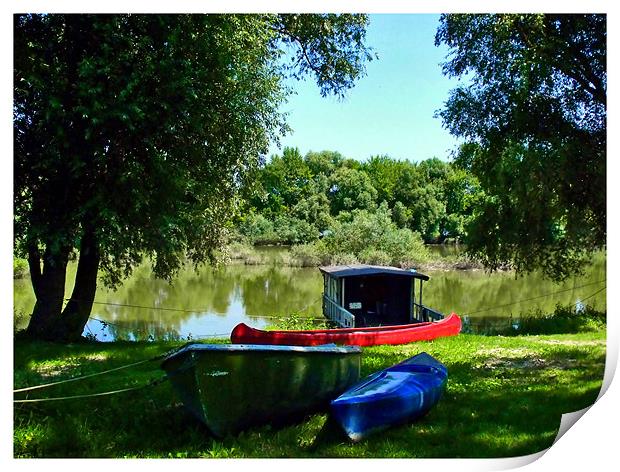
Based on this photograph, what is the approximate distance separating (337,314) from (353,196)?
22.0ft

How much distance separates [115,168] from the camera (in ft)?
25.1

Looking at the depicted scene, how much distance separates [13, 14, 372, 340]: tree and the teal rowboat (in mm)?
3210

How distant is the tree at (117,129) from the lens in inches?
284

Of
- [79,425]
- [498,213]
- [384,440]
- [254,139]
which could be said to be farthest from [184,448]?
[498,213]

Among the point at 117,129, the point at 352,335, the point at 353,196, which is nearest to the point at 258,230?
the point at 353,196

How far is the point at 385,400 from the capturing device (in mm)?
4773

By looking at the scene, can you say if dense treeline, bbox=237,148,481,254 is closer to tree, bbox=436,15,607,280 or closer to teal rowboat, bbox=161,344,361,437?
tree, bbox=436,15,607,280

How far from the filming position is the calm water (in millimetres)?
12664

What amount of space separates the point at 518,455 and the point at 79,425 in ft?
11.8


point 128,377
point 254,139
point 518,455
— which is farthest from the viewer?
point 254,139

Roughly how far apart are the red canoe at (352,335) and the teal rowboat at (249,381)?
3.62 meters

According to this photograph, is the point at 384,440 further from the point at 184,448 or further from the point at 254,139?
the point at 254,139

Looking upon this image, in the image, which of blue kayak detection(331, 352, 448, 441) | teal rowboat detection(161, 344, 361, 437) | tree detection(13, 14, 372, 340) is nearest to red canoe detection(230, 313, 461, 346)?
tree detection(13, 14, 372, 340)

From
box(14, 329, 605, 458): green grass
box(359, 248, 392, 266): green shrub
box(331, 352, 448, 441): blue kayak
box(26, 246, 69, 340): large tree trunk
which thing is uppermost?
box(359, 248, 392, 266): green shrub
